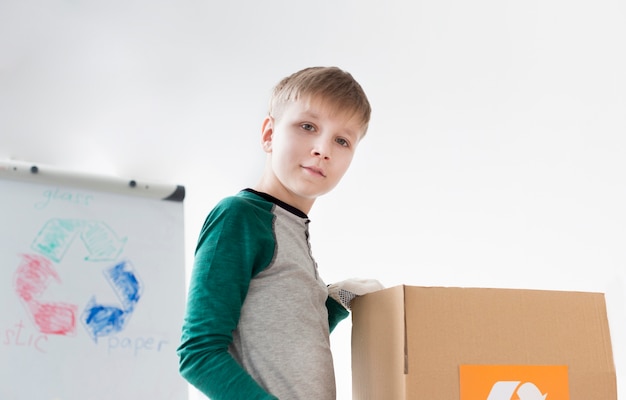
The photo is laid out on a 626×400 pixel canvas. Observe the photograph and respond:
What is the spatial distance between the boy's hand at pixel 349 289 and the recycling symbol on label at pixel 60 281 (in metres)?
0.88

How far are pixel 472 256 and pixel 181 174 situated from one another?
2.80 feet

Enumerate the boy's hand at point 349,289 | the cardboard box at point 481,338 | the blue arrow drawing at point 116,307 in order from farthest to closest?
the blue arrow drawing at point 116,307 → the boy's hand at point 349,289 → the cardboard box at point 481,338

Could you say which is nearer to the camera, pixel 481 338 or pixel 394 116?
pixel 481 338

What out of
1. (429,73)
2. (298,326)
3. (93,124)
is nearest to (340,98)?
(298,326)

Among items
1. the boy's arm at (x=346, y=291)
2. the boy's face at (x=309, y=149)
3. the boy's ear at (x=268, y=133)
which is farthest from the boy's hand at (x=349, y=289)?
the boy's ear at (x=268, y=133)

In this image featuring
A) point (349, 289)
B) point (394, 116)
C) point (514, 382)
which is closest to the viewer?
point (514, 382)

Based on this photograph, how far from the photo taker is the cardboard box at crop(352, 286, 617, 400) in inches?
27.3

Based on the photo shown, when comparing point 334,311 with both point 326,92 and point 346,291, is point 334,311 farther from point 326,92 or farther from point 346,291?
point 326,92

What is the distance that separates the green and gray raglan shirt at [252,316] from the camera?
0.71 meters

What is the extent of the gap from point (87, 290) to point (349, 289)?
93cm

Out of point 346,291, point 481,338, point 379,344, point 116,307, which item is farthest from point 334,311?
point 116,307

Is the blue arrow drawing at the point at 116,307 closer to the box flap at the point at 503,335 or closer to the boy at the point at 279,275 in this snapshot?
the boy at the point at 279,275

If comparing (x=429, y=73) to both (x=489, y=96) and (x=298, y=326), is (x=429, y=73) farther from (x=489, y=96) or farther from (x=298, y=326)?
(x=298, y=326)

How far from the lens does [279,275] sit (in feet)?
2.61
